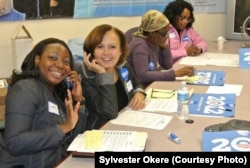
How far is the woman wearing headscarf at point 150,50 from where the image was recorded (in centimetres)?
278

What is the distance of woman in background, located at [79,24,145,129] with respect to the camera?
2090 millimetres

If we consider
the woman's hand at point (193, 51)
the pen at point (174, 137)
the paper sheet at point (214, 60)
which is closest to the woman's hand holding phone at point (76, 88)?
the pen at point (174, 137)

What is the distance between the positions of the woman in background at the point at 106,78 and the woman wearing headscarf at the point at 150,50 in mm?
363

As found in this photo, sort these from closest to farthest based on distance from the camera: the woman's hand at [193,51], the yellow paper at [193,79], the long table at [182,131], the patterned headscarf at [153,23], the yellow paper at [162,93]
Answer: the long table at [182,131]
the yellow paper at [162,93]
the yellow paper at [193,79]
the patterned headscarf at [153,23]
the woman's hand at [193,51]

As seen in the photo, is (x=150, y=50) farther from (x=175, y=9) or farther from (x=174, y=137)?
(x=174, y=137)

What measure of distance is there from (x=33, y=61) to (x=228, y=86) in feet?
4.15

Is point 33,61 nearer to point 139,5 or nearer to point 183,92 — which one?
point 183,92

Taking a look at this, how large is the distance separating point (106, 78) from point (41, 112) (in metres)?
0.44

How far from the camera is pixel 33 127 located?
5.85 ft

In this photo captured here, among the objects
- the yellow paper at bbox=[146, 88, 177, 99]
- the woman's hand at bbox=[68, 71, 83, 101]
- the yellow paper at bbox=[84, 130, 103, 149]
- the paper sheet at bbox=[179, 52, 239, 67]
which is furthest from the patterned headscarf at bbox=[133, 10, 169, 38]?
the yellow paper at bbox=[84, 130, 103, 149]

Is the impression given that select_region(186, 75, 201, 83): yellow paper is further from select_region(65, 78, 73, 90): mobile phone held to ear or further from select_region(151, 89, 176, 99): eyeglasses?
select_region(65, 78, 73, 90): mobile phone held to ear

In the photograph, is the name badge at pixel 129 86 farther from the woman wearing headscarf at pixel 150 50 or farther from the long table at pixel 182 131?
the woman wearing headscarf at pixel 150 50

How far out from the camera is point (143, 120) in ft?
6.35

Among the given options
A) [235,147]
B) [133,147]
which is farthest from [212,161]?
[133,147]
